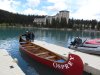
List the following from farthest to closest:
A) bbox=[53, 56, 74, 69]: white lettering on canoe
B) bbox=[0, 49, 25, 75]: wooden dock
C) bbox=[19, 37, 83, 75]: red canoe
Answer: bbox=[53, 56, 74, 69]: white lettering on canoe, bbox=[19, 37, 83, 75]: red canoe, bbox=[0, 49, 25, 75]: wooden dock

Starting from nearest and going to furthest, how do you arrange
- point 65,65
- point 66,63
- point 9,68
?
1. point 9,68
2. point 66,63
3. point 65,65

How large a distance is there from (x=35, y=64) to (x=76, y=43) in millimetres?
8944

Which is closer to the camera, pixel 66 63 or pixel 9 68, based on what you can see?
pixel 9 68

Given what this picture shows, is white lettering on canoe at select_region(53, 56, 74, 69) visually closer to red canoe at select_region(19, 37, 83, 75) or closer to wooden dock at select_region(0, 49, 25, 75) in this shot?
red canoe at select_region(19, 37, 83, 75)

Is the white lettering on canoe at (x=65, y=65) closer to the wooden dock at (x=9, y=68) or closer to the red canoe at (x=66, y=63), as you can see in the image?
the red canoe at (x=66, y=63)

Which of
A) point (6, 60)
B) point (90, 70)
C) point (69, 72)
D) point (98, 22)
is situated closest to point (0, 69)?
point (6, 60)

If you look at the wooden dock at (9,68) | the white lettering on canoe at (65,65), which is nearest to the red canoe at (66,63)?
the white lettering on canoe at (65,65)

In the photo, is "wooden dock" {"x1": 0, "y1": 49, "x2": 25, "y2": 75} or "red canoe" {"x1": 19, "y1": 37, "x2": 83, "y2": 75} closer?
"wooden dock" {"x1": 0, "y1": 49, "x2": 25, "y2": 75}

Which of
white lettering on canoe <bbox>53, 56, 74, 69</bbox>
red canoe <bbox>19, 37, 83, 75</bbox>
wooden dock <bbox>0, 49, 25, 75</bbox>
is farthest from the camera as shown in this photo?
white lettering on canoe <bbox>53, 56, 74, 69</bbox>

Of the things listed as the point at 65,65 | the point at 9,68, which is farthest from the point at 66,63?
the point at 9,68

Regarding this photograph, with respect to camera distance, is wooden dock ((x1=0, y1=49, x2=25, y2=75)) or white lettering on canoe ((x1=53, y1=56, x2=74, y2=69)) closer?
wooden dock ((x1=0, y1=49, x2=25, y2=75))

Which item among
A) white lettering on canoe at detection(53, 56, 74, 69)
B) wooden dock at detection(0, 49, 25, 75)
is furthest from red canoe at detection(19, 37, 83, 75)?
wooden dock at detection(0, 49, 25, 75)

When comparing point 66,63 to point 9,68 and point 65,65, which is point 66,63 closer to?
point 65,65

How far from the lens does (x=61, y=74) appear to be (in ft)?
53.0
